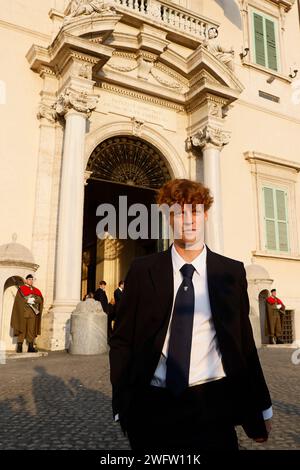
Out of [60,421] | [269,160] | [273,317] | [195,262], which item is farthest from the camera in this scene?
[269,160]

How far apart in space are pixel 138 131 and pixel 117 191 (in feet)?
15.3

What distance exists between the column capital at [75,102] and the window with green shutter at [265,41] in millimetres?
8449

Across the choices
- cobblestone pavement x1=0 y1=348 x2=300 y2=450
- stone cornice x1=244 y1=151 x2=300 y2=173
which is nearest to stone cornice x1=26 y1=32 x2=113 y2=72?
stone cornice x1=244 y1=151 x2=300 y2=173

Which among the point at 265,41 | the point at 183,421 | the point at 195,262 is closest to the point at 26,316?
the point at 195,262

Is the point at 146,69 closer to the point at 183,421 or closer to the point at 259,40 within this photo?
the point at 259,40

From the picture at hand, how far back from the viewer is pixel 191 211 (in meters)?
1.78

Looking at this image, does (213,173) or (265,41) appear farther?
(265,41)

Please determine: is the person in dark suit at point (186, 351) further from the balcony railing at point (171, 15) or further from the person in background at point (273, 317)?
the balcony railing at point (171, 15)

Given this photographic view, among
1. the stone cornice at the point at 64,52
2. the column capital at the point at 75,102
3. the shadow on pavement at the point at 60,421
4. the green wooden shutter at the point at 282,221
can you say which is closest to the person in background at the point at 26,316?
the shadow on pavement at the point at 60,421

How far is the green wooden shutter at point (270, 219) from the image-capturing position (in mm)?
13758

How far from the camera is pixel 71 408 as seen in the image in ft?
12.6

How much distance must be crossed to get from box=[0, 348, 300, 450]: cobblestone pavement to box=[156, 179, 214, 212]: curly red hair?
1.89 meters
